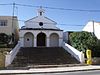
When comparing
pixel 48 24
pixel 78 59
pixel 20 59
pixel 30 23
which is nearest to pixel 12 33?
pixel 30 23

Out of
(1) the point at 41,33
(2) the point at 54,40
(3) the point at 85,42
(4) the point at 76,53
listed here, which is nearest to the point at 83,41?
(3) the point at 85,42

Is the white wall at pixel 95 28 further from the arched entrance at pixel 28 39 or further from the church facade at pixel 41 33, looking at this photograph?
the arched entrance at pixel 28 39

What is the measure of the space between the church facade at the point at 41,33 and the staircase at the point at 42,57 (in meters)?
4.75

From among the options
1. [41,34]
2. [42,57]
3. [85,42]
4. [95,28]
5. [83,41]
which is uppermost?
[95,28]

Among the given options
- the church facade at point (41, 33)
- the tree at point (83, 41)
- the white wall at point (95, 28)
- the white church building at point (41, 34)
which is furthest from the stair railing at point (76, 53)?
the white wall at point (95, 28)

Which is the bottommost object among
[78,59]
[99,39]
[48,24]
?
[78,59]

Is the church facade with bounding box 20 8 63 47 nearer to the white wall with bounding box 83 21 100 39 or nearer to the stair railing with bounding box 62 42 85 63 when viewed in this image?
the stair railing with bounding box 62 42 85 63

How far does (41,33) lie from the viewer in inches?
1811

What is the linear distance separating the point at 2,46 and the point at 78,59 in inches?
464

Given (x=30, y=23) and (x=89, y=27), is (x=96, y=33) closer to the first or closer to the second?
(x=89, y=27)

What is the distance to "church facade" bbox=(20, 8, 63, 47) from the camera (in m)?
45.1

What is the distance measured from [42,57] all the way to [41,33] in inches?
441

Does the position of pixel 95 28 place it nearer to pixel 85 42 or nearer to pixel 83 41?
pixel 83 41

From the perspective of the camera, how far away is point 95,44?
3741 cm
